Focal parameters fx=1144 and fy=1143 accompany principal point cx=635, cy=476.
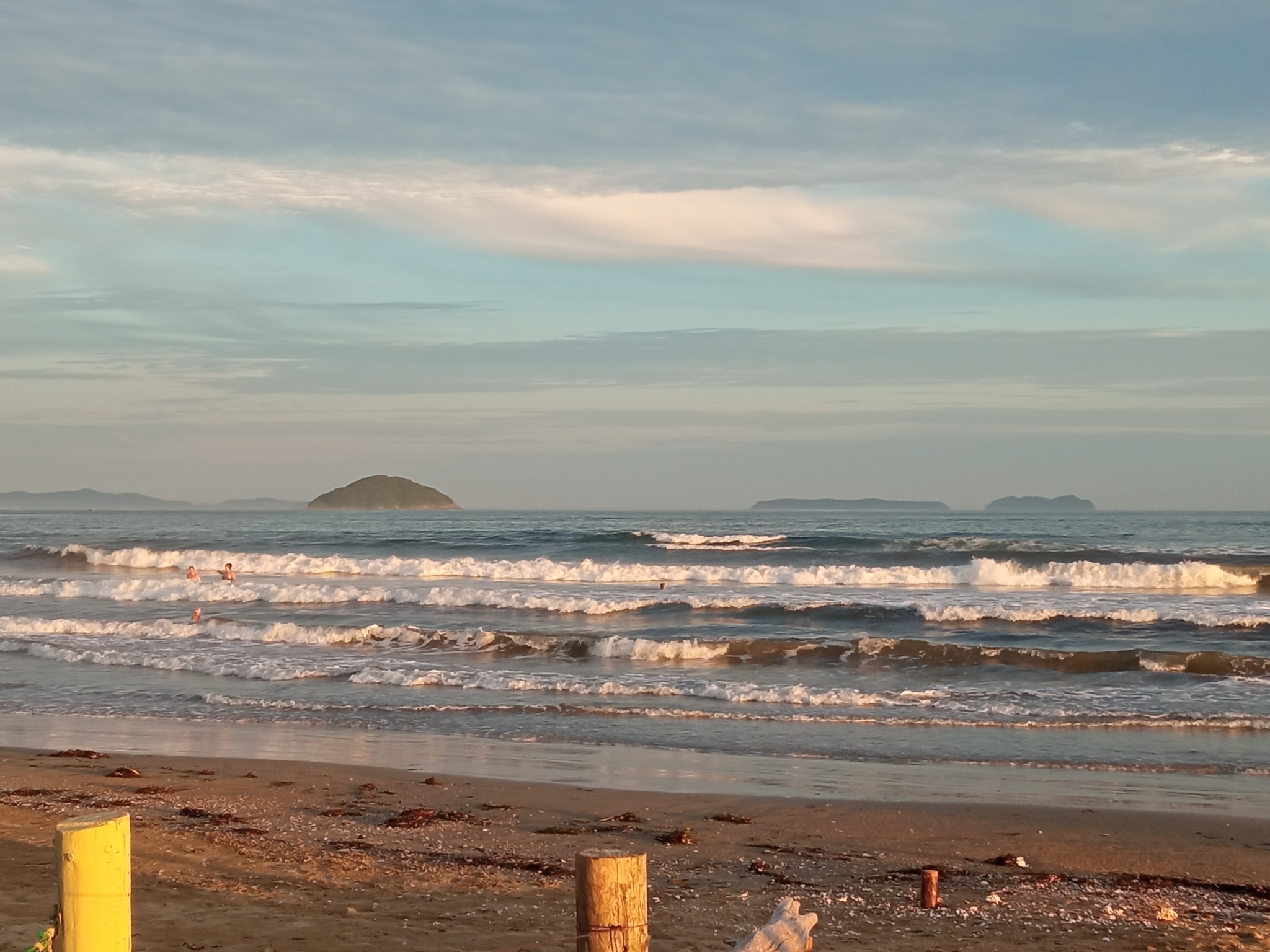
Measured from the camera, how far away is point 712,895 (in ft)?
21.8

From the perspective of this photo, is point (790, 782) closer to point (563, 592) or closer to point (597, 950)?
point (597, 950)

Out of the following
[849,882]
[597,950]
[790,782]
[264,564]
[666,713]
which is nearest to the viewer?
[597,950]

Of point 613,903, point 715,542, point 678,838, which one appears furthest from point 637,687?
point 715,542

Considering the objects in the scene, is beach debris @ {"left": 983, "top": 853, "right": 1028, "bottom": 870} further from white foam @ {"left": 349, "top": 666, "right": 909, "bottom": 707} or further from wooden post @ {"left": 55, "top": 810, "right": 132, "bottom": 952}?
white foam @ {"left": 349, "top": 666, "right": 909, "bottom": 707}

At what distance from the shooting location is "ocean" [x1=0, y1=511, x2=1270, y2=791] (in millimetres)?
12602

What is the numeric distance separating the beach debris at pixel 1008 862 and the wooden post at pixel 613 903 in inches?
200

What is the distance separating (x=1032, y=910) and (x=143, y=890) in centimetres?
506

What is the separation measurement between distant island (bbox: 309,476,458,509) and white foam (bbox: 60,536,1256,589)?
118560 mm

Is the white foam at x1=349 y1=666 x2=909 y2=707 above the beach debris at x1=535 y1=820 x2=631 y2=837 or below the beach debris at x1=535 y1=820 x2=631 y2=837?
below

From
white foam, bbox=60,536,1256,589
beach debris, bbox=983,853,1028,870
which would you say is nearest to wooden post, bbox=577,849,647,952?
beach debris, bbox=983,853,1028,870

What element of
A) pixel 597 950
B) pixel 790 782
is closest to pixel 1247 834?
pixel 790 782

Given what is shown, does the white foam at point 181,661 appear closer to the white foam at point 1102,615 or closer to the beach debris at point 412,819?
the beach debris at point 412,819

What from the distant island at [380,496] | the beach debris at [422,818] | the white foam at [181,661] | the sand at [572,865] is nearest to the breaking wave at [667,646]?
the white foam at [181,661]

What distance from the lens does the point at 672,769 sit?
1062cm
